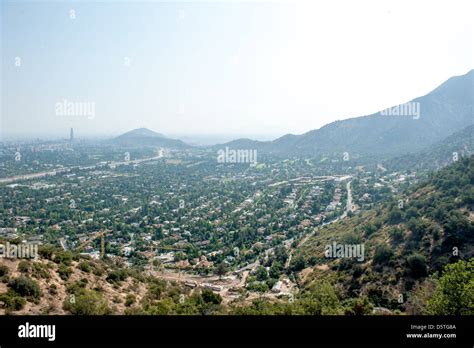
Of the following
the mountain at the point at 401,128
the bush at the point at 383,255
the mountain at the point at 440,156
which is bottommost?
the bush at the point at 383,255

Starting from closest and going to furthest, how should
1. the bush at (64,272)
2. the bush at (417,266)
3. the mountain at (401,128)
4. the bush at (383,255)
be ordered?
1. the bush at (64,272)
2. the bush at (417,266)
3. the bush at (383,255)
4. the mountain at (401,128)

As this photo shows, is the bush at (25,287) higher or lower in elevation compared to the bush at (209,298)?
higher

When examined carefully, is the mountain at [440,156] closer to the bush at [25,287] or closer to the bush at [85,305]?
the bush at [85,305]

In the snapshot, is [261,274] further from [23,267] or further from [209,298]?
[23,267]

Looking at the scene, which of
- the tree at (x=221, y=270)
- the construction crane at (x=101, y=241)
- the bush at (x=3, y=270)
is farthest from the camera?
the construction crane at (x=101, y=241)
